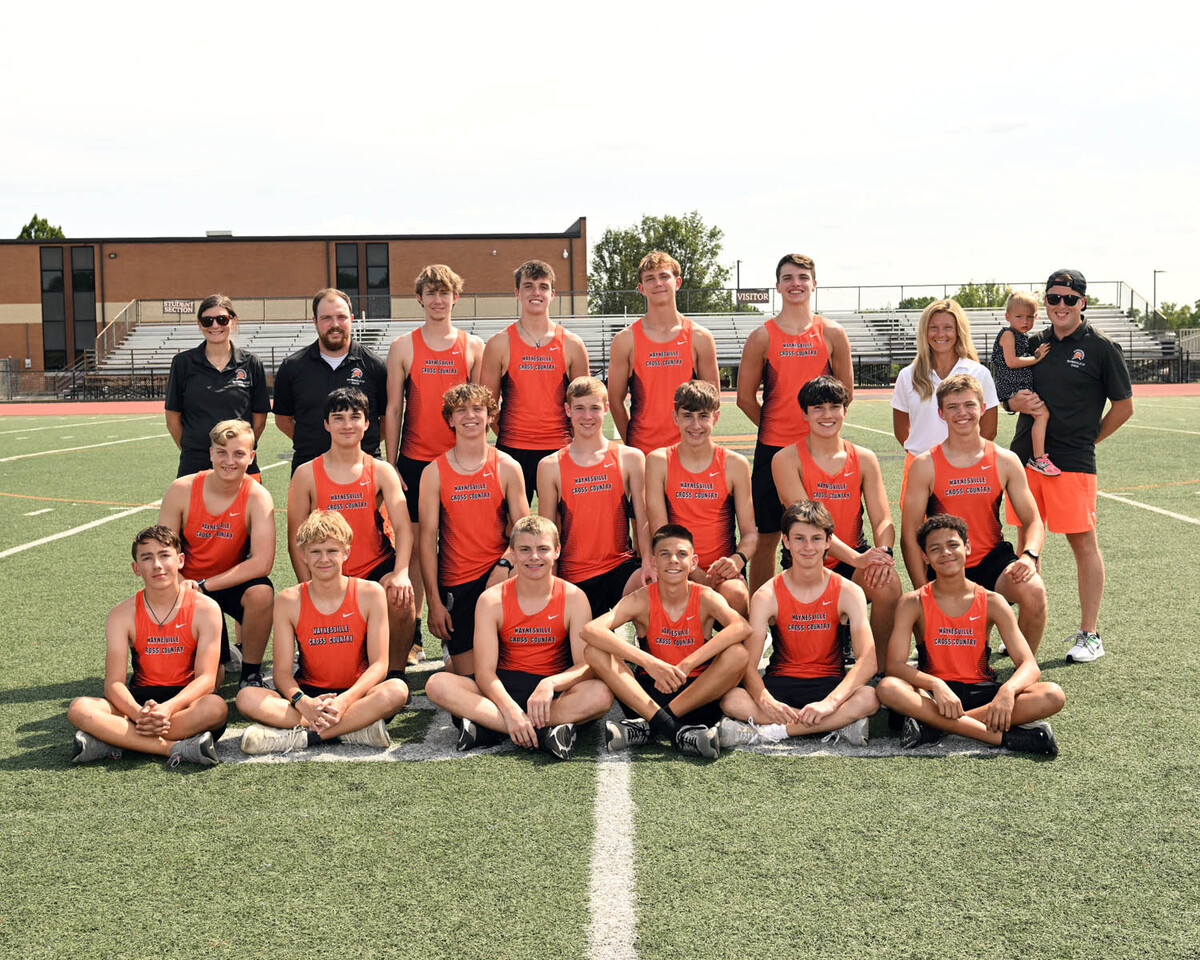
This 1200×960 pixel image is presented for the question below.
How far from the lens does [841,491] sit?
5199mm

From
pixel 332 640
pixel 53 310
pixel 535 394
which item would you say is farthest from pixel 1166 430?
pixel 53 310

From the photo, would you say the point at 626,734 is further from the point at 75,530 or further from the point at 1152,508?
the point at 1152,508

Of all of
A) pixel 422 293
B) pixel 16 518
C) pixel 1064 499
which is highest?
pixel 422 293

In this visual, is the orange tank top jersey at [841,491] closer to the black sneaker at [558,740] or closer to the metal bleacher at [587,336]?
the black sneaker at [558,740]

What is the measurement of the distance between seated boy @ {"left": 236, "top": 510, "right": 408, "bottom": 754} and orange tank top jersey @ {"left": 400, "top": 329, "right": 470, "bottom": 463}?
1217 mm

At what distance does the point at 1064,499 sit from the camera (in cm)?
575

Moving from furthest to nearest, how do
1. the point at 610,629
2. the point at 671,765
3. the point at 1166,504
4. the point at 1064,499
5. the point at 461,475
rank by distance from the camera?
the point at 1166,504 → the point at 1064,499 → the point at 461,475 → the point at 610,629 → the point at 671,765

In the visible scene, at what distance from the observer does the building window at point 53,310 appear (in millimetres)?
49853

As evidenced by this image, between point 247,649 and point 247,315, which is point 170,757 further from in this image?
point 247,315

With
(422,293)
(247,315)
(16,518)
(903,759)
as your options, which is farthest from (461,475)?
(247,315)

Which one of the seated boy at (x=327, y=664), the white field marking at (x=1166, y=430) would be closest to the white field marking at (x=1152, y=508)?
the seated boy at (x=327, y=664)

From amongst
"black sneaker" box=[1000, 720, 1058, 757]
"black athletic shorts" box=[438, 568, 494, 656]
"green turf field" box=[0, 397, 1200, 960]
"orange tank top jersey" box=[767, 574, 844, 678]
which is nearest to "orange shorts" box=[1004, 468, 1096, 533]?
"green turf field" box=[0, 397, 1200, 960]

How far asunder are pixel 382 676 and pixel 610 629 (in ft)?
3.28

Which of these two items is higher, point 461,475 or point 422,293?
point 422,293
